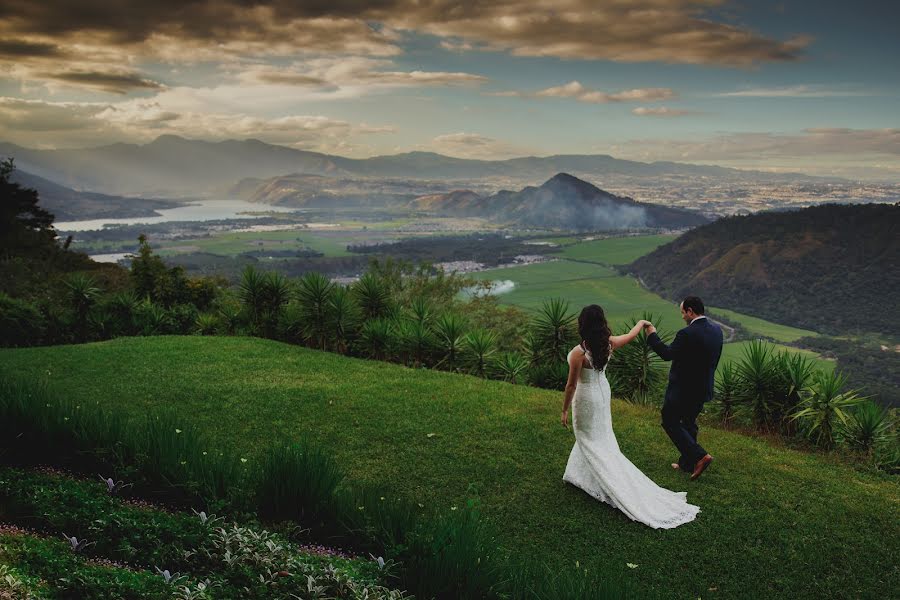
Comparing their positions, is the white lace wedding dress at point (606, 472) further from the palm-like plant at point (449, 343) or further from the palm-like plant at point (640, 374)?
the palm-like plant at point (449, 343)

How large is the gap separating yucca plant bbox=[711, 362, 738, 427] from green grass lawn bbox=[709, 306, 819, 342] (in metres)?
50.8

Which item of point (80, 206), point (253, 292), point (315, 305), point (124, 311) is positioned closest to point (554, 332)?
point (315, 305)

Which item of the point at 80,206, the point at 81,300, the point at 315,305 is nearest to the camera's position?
the point at 315,305

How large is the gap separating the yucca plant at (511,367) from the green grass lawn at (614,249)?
97.1 metres

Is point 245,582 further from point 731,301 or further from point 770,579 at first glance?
point 731,301

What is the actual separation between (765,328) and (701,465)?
61701 mm

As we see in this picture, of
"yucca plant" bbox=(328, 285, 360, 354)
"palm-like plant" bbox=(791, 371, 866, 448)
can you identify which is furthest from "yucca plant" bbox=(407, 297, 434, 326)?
"palm-like plant" bbox=(791, 371, 866, 448)

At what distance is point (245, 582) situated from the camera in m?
2.86

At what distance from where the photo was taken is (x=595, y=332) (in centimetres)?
574

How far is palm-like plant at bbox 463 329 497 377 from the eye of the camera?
39.8ft

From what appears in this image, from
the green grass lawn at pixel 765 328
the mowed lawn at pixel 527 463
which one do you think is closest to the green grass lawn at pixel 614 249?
the green grass lawn at pixel 765 328

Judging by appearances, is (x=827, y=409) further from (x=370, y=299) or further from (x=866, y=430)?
(x=370, y=299)

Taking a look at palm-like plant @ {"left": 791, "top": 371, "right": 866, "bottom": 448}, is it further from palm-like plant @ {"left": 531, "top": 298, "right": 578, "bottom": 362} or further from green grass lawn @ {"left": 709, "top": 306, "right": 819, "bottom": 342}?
green grass lawn @ {"left": 709, "top": 306, "right": 819, "bottom": 342}

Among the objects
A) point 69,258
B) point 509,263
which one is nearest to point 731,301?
point 509,263
